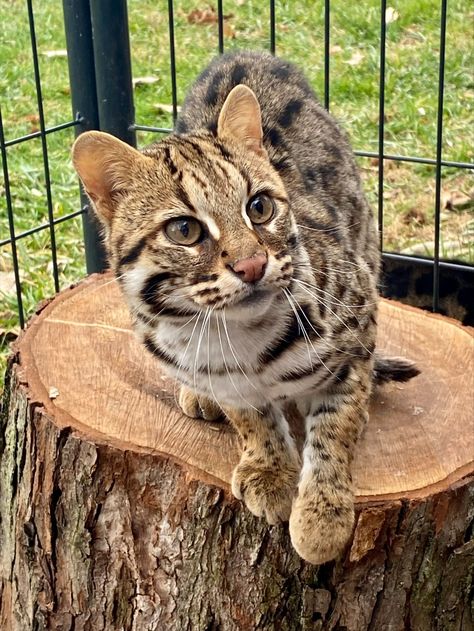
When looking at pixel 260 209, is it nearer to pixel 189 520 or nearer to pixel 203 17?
pixel 189 520

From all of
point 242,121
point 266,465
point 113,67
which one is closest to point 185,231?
point 242,121

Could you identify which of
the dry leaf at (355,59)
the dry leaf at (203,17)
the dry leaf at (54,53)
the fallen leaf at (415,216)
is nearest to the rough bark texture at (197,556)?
the fallen leaf at (415,216)

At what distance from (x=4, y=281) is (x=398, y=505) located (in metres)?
2.82

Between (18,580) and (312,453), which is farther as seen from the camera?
(18,580)

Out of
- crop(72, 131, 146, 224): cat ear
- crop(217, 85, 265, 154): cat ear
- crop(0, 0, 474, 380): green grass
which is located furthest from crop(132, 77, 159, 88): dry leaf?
crop(72, 131, 146, 224): cat ear

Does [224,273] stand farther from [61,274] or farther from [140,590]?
[61,274]

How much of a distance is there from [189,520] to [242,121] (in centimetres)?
97

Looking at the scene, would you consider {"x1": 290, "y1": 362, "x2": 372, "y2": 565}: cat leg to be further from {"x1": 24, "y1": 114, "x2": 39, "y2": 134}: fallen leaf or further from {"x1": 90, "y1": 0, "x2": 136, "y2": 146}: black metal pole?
{"x1": 24, "y1": 114, "x2": 39, "y2": 134}: fallen leaf

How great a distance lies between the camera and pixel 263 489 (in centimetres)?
231

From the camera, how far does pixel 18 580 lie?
111 inches

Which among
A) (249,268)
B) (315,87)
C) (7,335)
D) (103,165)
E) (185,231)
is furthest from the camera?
(315,87)

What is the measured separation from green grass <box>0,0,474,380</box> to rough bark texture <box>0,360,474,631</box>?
1.94 meters

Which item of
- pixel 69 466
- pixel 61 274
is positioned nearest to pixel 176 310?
pixel 69 466

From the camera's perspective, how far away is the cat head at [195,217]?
207 centimetres
